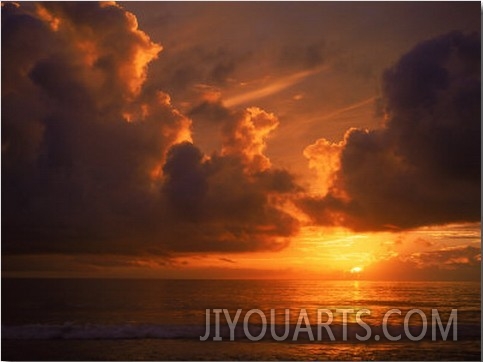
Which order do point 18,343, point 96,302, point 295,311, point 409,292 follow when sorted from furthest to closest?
1. point 409,292
2. point 96,302
3. point 295,311
4. point 18,343

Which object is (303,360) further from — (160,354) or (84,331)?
(84,331)

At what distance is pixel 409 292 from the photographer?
3369 cm

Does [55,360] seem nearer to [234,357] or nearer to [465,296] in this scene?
[234,357]

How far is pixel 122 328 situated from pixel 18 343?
8.73 ft

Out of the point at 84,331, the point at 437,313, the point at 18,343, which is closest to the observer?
the point at 18,343

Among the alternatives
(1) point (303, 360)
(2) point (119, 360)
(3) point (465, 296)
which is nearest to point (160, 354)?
(2) point (119, 360)

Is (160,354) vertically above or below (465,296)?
below

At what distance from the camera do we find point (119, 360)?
453 inches

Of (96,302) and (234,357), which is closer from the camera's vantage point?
(234,357)

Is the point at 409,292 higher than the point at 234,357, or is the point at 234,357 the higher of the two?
the point at 409,292

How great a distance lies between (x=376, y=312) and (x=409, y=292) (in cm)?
1251

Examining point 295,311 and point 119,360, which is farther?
point 295,311

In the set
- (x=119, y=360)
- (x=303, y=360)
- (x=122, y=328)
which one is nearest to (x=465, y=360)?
(x=303, y=360)

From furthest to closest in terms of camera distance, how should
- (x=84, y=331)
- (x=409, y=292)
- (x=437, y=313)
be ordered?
(x=409, y=292) → (x=437, y=313) → (x=84, y=331)
